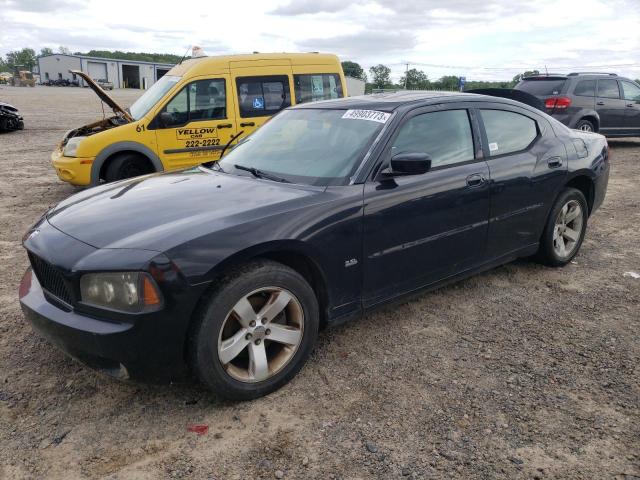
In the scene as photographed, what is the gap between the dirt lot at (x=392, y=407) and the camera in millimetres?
2379

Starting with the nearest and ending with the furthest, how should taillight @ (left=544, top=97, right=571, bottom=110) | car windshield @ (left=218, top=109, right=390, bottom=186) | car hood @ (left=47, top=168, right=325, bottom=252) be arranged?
car hood @ (left=47, top=168, right=325, bottom=252)
car windshield @ (left=218, top=109, right=390, bottom=186)
taillight @ (left=544, top=97, right=571, bottom=110)

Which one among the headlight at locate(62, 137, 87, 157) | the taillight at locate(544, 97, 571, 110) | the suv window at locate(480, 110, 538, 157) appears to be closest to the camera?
the suv window at locate(480, 110, 538, 157)

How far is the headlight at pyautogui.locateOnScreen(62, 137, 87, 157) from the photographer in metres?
7.16

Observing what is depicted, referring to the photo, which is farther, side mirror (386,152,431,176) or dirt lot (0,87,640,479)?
side mirror (386,152,431,176)

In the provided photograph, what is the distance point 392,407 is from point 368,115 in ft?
6.29

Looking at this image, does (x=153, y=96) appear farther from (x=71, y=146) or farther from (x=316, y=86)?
(x=316, y=86)

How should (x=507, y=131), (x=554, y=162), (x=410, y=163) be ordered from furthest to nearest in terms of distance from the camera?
(x=554, y=162) → (x=507, y=131) → (x=410, y=163)

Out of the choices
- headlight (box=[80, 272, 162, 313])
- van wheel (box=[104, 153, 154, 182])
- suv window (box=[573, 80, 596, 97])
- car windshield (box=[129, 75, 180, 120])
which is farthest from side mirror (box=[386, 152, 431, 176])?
suv window (box=[573, 80, 596, 97])

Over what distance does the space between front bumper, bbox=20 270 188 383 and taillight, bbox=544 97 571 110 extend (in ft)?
34.6

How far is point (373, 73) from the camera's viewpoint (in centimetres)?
3647

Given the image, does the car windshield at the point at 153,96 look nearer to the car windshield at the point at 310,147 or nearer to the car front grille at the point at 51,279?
the car windshield at the point at 310,147

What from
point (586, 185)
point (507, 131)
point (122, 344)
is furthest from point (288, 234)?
point (586, 185)

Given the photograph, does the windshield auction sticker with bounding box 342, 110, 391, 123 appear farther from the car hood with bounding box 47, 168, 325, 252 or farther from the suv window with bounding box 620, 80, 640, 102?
the suv window with bounding box 620, 80, 640, 102

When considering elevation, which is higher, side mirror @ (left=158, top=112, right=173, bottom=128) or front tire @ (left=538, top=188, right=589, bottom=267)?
side mirror @ (left=158, top=112, right=173, bottom=128)
